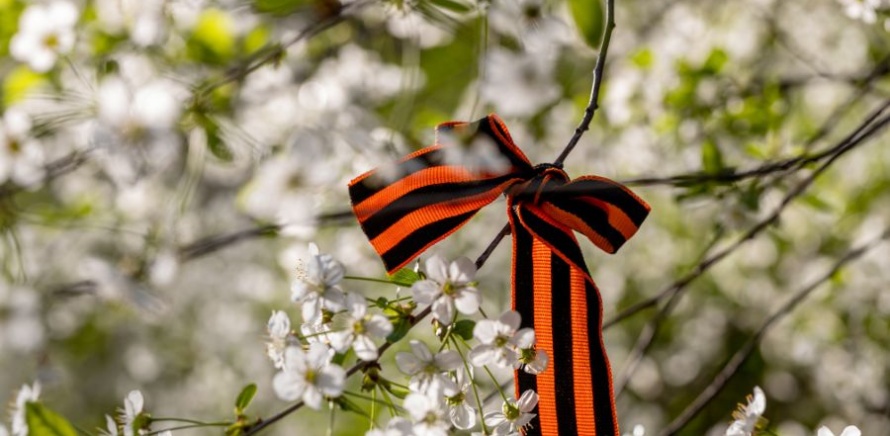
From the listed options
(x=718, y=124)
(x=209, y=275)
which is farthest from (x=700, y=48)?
(x=209, y=275)

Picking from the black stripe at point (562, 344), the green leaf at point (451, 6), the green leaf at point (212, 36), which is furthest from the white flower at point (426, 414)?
the green leaf at point (212, 36)

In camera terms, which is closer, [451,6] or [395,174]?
[395,174]

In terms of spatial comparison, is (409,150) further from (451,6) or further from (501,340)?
(501,340)

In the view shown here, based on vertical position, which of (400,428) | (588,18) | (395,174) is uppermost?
(588,18)

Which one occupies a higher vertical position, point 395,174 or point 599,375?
point 395,174

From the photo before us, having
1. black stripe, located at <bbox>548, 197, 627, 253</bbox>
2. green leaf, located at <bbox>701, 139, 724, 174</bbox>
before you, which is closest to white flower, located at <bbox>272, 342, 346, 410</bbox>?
black stripe, located at <bbox>548, 197, 627, 253</bbox>

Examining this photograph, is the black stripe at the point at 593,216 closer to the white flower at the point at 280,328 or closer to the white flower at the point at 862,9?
the white flower at the point at 280,328

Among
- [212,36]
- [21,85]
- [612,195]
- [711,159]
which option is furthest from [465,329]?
[21,85]

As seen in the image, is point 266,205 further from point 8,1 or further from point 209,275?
point 209,275

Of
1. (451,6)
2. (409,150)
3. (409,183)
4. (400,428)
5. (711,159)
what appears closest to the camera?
(400,428)
